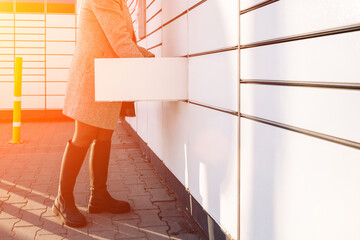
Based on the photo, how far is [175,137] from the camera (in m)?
3.75

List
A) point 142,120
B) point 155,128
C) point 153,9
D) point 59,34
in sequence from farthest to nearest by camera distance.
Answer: point 59,34, point 142,120, point 153,9, point 155,128

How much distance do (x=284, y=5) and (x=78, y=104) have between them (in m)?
1.79

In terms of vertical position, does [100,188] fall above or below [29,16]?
below

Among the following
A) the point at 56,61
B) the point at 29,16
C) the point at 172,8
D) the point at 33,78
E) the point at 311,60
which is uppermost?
the point at 29,16

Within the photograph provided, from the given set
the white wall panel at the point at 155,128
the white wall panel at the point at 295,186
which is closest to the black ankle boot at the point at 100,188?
the white wall panel at the point at 155,128

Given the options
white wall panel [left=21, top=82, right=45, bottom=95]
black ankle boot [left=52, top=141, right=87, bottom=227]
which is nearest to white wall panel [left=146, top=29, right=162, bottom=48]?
black ankle boot [left=52, top=141, right=87, bottom=227]

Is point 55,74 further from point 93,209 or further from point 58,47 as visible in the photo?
point 93,209

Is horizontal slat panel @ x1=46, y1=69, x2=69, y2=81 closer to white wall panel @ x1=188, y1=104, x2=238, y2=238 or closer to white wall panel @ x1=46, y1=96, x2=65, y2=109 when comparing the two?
white wall panel @ x1=46, y1=96, x2=65, y2=109

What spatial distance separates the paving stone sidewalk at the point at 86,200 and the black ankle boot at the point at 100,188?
56 millimetres

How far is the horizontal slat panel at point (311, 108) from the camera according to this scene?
127 centimetres

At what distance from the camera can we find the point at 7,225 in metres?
3.04

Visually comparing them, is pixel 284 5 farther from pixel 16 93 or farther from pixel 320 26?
pixel 16 93

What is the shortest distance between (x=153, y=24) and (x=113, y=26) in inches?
82.6

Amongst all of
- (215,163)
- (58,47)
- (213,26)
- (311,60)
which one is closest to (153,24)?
(213,26)
